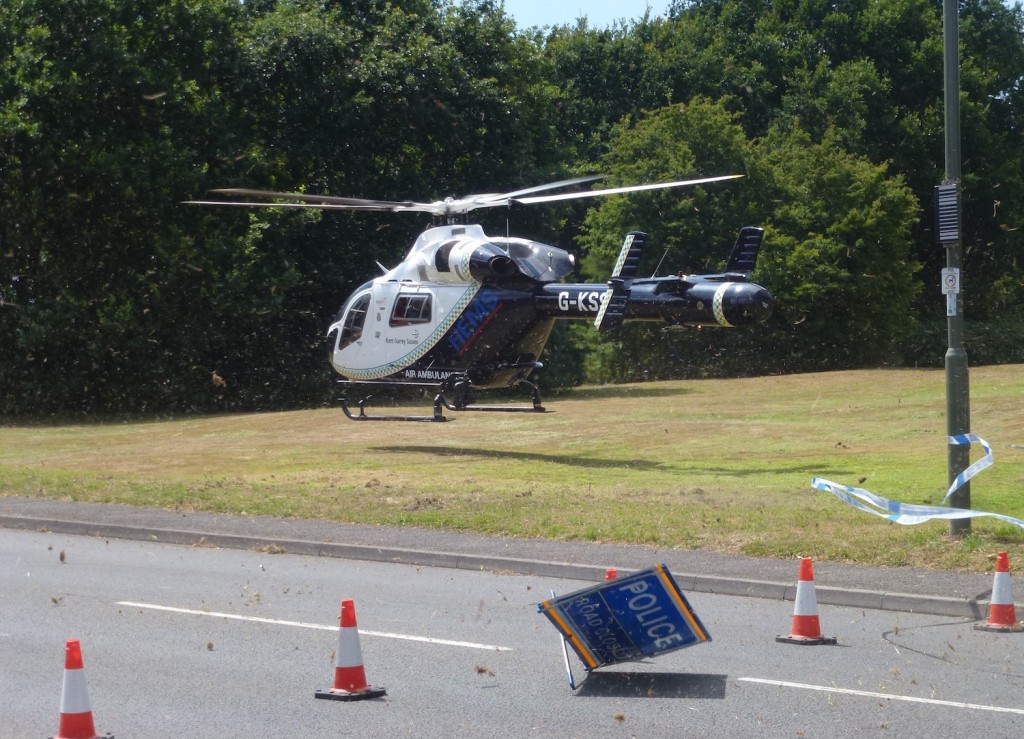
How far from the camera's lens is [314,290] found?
130ft

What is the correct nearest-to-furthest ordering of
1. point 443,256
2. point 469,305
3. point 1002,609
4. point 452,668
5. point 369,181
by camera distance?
1. point 452,668
2. point 1002,609
3. point 443,256
4. point 469,305
5. point 369,181

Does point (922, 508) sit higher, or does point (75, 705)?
point (922, 508)

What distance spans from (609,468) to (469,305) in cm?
365

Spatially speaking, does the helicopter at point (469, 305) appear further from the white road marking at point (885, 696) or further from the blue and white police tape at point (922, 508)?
the white road marking at point (885, 696)

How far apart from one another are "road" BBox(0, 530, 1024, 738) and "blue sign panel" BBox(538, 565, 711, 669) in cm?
24

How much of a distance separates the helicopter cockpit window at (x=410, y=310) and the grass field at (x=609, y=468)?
2.37 meters

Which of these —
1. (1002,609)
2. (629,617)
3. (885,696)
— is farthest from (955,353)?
(629,617)

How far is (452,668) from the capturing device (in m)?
8.38

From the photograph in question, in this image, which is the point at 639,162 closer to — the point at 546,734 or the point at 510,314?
the point at 510,314

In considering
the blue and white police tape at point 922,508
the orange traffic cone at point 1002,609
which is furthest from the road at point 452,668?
the blue and white police tape at point 922,508

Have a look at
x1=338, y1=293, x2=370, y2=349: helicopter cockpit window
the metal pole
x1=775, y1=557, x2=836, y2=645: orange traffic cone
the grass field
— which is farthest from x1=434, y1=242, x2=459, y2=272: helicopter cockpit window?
x1=775, y1=557, x2=836, y2=645: orange traffic cone

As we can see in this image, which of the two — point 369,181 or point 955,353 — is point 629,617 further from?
point 369,181

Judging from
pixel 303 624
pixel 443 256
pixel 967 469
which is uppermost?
pixel 443 256

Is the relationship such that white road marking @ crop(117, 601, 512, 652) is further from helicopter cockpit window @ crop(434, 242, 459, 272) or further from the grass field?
helicopter cockpit window @ crop(434, 242, 459, 272)
